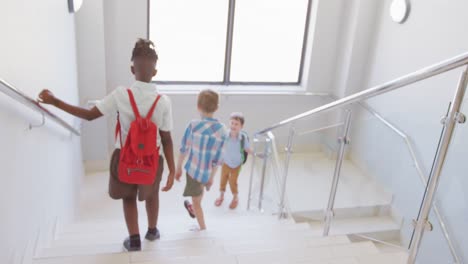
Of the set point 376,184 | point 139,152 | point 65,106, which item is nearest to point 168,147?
point 139,152

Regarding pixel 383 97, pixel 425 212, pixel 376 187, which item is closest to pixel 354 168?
pixel 376 187

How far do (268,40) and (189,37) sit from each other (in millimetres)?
969

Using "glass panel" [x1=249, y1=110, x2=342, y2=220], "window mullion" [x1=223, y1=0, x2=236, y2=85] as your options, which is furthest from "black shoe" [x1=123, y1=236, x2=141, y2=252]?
"window mullion" [x1=223, y1=0, x2=236, y2=85]

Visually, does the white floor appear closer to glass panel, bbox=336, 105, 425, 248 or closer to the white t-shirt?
glass panel, bbox=336, 105, 425, 248

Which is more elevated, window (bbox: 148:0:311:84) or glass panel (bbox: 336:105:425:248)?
window (bbox: 148:0:311:84)

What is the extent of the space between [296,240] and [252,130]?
2.88 meters

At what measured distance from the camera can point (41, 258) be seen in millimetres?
2246

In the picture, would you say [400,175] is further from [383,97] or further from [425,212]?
[425,212]

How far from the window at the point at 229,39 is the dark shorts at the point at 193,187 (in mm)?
2407

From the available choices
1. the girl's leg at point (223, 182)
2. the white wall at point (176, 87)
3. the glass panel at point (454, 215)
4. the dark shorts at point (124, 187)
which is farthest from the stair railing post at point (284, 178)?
the dark shorts at point (124, 187)

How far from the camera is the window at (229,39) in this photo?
5.12 m

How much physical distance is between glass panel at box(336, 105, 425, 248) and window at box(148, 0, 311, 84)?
1.90 meters

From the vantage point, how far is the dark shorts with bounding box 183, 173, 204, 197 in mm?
3137

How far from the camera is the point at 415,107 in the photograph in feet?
13.7
